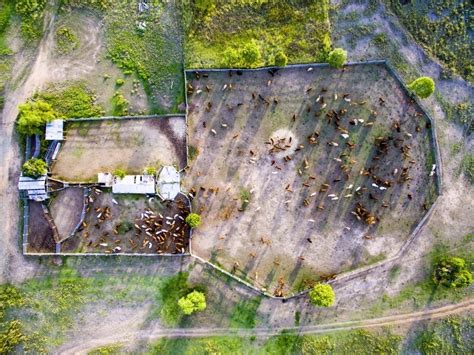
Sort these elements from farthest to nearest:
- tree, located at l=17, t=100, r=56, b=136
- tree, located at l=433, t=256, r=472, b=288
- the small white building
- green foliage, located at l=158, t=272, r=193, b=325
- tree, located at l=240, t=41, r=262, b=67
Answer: green foliage, located at l=158, t=272, r=193, b=325
the small white building
tree, located at l=433, t=256, r=472, b=288
tree, located at l=17, t=100, r=56, b=136
tree, located at l=240, t=41, r=262, b=67

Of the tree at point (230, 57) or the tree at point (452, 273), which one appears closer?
the tree at point (230, 57)

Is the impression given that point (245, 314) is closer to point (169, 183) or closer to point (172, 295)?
point (172, 295)

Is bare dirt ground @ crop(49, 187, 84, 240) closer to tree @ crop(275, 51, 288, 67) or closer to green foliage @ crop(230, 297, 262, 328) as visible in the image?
green foliage @ crop(230, 297, 262, 328)

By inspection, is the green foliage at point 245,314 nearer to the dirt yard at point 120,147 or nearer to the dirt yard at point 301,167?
the dirt yard at point 301,167

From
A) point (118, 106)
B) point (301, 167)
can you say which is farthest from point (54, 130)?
point (301, 167)

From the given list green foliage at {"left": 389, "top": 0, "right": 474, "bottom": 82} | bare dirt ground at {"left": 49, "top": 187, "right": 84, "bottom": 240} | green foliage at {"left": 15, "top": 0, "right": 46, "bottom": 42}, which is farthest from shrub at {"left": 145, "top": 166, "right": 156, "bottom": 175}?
green foliage at {"left": 389, "top": 0, "right": 474, "bottom": 82}

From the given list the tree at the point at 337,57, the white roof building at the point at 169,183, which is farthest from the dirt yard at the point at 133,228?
the tree at the point at 337,57

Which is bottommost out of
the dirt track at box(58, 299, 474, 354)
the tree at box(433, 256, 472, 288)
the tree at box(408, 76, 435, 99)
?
the dirt track at box(58, 299, 474, 354)
